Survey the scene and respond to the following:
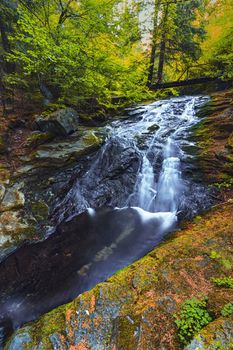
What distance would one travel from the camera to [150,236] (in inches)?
225

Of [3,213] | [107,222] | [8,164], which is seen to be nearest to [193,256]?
[107,222]

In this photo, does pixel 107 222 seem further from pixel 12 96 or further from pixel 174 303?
pixel 12 96

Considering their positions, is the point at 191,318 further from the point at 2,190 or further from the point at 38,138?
the point at 38,138

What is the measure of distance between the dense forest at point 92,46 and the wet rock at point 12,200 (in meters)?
3.60

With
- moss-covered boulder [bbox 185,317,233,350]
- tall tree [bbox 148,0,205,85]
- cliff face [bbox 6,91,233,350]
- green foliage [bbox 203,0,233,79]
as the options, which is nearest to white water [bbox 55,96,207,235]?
cliff face [bbox 6,91,233,350]

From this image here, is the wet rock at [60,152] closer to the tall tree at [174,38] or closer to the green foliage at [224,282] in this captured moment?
the green foliage at [224,282]

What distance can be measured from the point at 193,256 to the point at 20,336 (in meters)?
2.79

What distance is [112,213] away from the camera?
6.93 m

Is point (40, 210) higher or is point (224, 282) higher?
point (224, 282)

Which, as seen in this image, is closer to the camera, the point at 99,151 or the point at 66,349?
the point at 66,349

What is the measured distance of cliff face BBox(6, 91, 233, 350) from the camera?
7.81ft

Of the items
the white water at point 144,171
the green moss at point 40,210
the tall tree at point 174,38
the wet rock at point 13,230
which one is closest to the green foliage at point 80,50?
the white water at point 144,171

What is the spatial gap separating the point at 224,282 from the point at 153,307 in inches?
41.2

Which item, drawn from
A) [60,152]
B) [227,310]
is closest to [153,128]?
[60,152]
